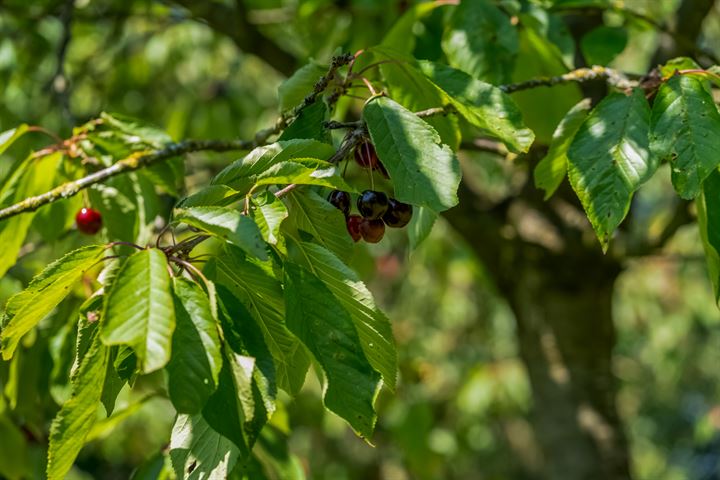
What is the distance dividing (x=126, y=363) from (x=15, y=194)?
2.40 ft

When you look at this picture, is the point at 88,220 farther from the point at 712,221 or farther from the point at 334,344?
the point at 712,221

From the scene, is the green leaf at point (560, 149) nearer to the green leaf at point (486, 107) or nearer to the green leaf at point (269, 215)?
the green leaf at point (486, 107)

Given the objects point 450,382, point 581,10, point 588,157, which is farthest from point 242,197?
point 450,382

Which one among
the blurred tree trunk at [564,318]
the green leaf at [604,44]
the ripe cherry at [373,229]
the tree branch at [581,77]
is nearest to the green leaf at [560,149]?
the tree branch at [581,77]

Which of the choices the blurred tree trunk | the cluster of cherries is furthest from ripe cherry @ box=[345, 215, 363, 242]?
the blurred tree trunk

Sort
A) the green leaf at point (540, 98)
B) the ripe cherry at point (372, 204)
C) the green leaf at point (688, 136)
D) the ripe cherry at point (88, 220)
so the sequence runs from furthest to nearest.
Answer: the green leaf at point (540, 98), the ripe cherry at point (88, 220), the ripe cherry at point (372, 204), the green leaf at point (688, 136)

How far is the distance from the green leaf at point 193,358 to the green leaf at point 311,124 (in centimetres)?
33

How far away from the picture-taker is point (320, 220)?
1.05 metres

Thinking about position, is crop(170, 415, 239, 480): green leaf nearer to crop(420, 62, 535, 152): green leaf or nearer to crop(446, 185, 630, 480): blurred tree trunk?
crop(420, 62, 535, 152): green leaf

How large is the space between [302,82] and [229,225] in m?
0.49

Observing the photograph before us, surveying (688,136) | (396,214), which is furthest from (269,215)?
(688,136)

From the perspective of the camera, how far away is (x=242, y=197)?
1.04 m

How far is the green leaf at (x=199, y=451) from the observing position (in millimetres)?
1002

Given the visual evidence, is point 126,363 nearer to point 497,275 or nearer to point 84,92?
point 497,275
